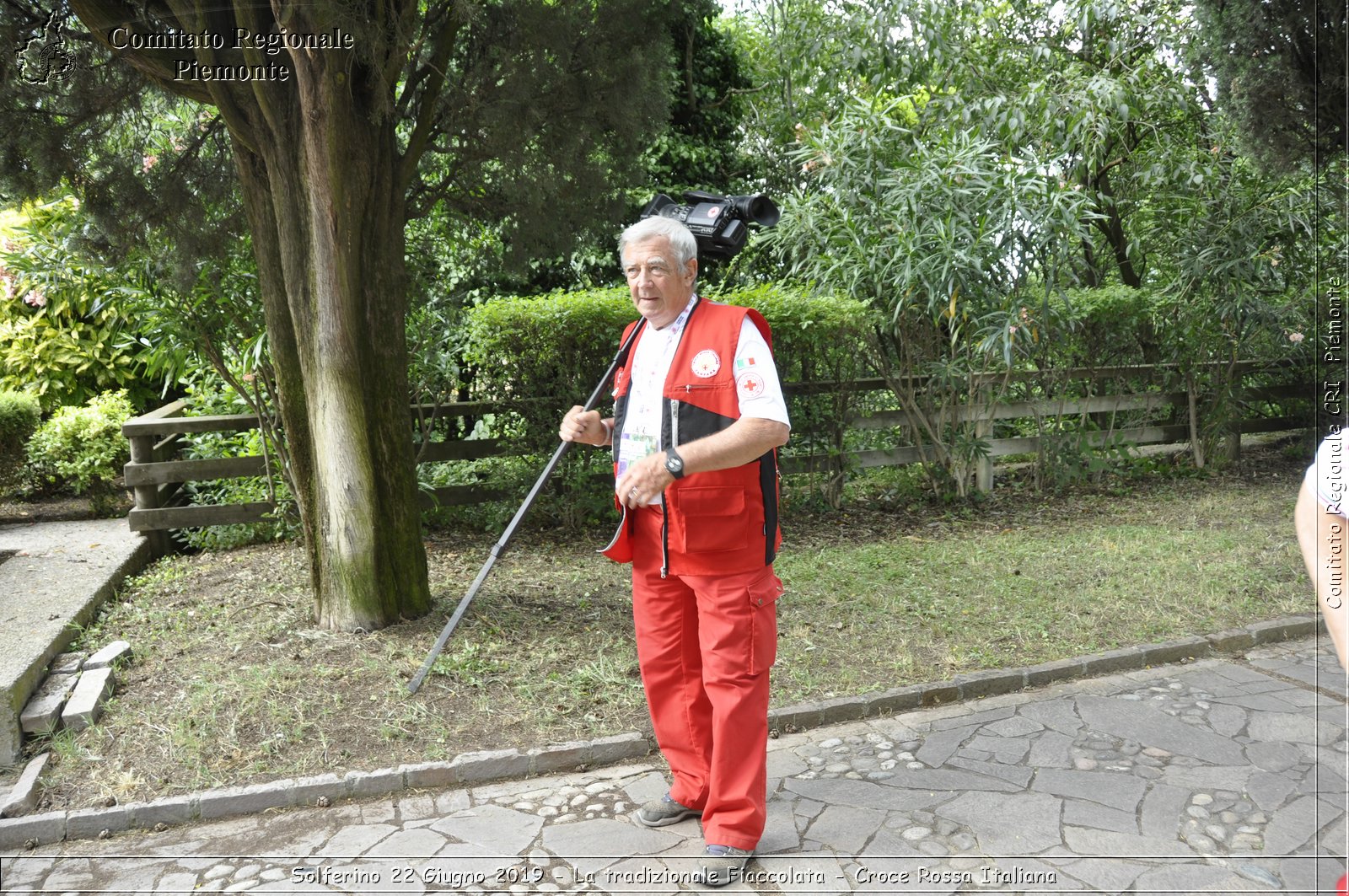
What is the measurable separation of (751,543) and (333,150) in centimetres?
323

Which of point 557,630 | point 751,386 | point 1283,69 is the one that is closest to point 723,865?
point 751,386

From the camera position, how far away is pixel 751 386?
303 cm

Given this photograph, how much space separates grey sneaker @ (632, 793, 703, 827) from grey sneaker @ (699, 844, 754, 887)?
35 cm

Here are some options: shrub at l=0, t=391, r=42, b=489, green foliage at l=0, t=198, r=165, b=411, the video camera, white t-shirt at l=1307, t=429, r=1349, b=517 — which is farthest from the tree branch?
white t-shirt at l=1307, t=429, r=1349, b=517

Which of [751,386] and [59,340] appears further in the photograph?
[59,340]

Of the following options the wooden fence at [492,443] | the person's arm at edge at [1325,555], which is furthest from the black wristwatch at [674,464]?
the wooden fence at [492,443]

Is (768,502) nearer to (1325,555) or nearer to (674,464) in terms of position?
(674,464)

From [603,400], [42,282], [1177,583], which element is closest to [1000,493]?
[1177,583]

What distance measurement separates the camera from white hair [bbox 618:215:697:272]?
10.4ft

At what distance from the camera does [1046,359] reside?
29.2 ft

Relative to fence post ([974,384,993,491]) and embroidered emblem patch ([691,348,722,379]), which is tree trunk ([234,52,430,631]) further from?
fence post ([974,384,993,491])

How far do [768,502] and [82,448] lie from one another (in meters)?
7.20

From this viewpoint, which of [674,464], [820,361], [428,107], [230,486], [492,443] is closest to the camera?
[674,464]

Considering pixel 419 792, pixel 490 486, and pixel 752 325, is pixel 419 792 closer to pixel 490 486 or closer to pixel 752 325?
pixel 752 325
